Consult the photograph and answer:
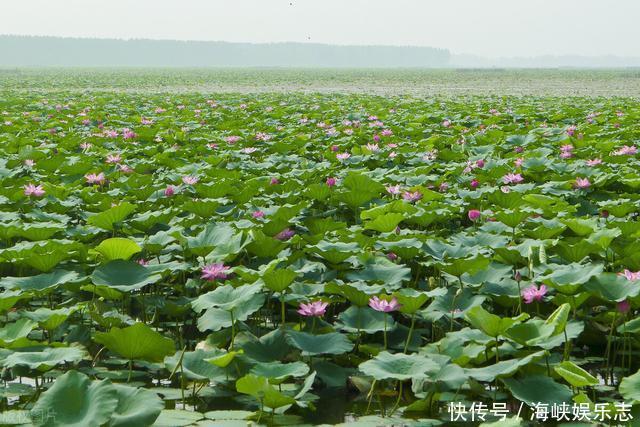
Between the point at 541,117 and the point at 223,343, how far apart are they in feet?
31.8

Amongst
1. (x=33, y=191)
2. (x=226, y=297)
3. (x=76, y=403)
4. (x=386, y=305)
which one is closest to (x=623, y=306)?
(x=386, y=305)

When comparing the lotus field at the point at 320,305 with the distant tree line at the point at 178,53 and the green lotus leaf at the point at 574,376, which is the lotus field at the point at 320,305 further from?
the distant tree line at the point at 178,53

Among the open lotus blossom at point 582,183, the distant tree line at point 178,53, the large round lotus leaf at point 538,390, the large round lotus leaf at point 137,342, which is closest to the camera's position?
the large round lotus leaf at point 538,390

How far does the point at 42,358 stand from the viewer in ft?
6.97

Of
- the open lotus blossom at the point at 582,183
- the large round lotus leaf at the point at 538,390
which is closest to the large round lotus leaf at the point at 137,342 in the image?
the large round lotus leaf at the point at 538,390

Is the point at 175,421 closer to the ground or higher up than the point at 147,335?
closer to the ground

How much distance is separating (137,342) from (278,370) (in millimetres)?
472

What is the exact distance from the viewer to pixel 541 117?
1132 centimetres

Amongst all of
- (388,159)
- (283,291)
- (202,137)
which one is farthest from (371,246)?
(202,137)

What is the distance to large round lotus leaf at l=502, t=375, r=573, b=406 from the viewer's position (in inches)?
81.0

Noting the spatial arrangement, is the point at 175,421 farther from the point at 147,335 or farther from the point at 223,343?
the point at 223,343

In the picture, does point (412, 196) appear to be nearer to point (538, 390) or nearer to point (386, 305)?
point (386, 305)

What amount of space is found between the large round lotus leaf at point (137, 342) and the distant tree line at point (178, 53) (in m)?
155

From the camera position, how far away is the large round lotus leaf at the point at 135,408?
1838mm
